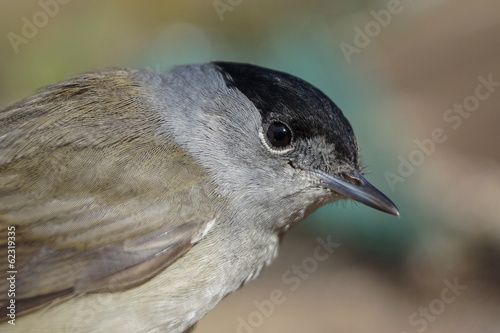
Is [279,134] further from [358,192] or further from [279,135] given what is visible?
[358,192]

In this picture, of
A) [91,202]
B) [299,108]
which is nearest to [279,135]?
[299,108]

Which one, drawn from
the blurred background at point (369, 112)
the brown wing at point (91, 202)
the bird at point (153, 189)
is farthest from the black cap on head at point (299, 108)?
the blurred background at point (369, 112)

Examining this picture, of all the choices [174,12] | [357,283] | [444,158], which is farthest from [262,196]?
[174,12]

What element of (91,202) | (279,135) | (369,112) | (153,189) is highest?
(369,112)

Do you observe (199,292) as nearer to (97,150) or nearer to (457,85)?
(97,150)

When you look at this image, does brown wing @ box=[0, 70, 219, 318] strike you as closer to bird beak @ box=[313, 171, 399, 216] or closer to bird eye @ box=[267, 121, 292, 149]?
bird eye @ box=[267, 121, 292, 149]

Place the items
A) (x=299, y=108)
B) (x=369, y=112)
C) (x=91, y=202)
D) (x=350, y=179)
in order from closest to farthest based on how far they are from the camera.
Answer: (x=91, y=202), (x=299, y=108), (x=350, y=179), (x=369, y=112)
